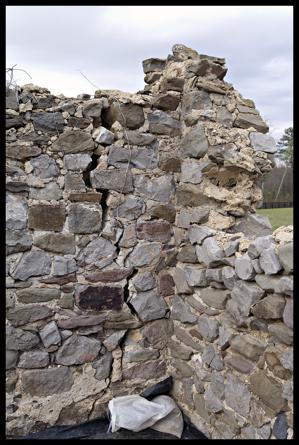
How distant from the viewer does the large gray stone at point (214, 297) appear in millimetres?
2180

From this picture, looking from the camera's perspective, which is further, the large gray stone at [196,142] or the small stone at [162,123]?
the small stone at [162,123]

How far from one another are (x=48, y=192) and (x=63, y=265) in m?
0.49

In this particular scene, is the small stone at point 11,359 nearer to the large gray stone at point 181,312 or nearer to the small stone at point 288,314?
the large gray stone at point 181,312

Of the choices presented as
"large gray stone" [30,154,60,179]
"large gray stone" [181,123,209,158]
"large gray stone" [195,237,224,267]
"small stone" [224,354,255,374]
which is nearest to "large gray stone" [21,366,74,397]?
"small stone" [224,354,255,374]

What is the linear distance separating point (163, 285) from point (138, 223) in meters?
0.48

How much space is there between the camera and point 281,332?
1762 mm

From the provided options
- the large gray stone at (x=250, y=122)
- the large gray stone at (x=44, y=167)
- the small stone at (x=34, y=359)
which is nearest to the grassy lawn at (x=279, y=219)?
the large gray stone at (x=250, y=122)

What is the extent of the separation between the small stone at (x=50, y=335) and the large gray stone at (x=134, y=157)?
1145 millimetres

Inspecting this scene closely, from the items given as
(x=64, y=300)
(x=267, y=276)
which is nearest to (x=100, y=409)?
(x=64, y=300)

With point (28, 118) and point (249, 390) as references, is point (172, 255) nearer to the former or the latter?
point (249, 390)

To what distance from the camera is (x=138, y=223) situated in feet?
8.52

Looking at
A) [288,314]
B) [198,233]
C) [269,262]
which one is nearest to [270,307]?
[288,314]

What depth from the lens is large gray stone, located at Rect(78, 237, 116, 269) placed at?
246 cm

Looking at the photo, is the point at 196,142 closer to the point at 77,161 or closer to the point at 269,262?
the point at 77,161
